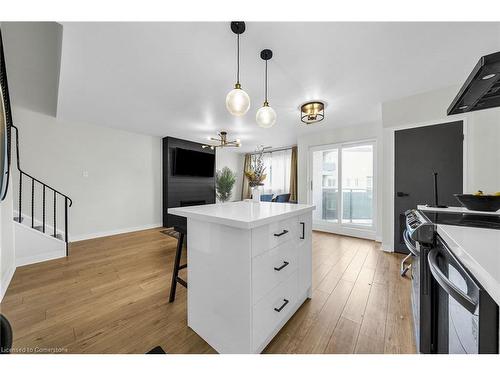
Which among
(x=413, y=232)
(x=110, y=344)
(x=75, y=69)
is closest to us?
(x=413, y=232)

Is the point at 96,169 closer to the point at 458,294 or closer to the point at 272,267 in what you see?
the point at 272,267

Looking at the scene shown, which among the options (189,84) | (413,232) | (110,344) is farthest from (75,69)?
(413,232)

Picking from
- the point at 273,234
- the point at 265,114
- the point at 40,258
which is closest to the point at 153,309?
the point at 273,234

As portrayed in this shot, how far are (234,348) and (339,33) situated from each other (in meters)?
2.31

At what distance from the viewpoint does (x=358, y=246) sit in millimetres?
3264

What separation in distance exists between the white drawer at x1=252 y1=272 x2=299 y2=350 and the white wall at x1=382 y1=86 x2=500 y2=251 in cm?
241

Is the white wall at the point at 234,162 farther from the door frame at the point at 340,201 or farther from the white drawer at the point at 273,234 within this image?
the white drawer at the point at 273,234

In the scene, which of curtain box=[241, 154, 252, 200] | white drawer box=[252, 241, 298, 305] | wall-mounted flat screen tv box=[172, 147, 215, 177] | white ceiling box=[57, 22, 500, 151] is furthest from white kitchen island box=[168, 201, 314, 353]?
curtain box=[241, 154, 252, 200]

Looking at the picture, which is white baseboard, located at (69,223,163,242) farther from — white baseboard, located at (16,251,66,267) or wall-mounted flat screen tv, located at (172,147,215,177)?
wall-mounted flat screen tv, located at (172,147,215,177)

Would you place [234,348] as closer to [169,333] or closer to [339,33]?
[169,333]

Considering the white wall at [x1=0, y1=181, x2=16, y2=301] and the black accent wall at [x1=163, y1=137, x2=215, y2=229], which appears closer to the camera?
the white wall at [x1=0, y1=181, x2=16, y2=301]

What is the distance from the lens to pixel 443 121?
8.00 feet

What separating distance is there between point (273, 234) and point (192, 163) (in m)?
4.43

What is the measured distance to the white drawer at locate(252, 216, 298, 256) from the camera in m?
1.02
